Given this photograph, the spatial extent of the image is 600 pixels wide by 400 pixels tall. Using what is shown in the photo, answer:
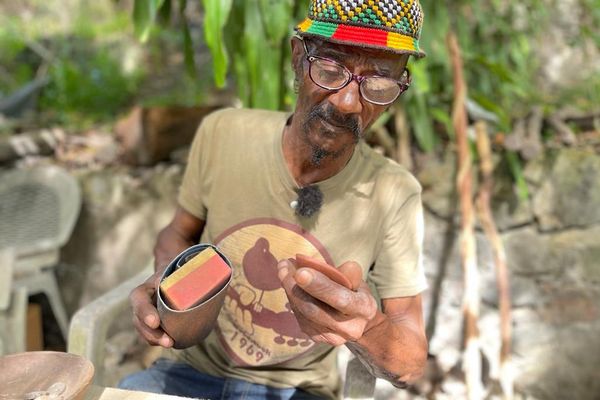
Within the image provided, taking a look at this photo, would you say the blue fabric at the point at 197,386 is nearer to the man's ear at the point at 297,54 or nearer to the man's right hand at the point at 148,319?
the man's right hand at the point at 148,319

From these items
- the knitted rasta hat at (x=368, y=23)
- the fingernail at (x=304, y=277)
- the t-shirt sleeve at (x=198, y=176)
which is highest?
the knitted rasta hat at (x=368, y=23)

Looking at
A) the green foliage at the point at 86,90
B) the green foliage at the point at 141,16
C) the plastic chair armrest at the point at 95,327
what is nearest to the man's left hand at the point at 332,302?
the plastic chair armrest at the point at 95,327

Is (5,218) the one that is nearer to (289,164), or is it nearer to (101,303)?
(101,303)

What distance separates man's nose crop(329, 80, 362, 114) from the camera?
4.18 feet

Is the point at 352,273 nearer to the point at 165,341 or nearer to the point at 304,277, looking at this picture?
the point at 304,277

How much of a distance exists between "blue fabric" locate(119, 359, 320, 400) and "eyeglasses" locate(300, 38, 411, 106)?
30.2 inches

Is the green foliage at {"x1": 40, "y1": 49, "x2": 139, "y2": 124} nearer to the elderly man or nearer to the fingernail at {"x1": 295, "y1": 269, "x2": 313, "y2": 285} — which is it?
the elderly man

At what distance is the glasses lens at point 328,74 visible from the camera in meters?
1.27

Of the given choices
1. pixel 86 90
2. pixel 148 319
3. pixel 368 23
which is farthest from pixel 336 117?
pixel 86 90

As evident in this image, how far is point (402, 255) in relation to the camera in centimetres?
148

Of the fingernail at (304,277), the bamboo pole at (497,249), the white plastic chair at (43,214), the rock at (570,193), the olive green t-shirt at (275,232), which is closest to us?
the fingernail at (304,277)

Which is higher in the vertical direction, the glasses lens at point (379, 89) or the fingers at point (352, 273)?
the glasses lens at point (379, 89)

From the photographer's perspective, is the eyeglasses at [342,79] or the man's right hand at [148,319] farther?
the eyeglasses at [342,79]

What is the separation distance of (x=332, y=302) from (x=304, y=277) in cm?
7
